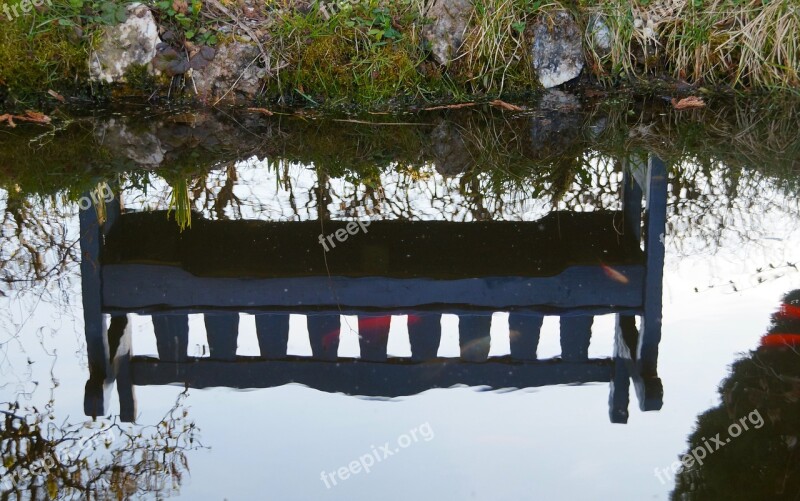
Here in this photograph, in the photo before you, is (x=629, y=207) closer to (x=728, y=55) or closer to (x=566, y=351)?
(x=566, y=351)

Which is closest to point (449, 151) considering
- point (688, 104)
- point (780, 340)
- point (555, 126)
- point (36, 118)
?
point (555, 126)

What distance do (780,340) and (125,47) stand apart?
4202 millimetres

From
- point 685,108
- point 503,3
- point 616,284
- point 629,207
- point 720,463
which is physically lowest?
point 720,463

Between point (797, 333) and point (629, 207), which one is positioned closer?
point (797, 333)

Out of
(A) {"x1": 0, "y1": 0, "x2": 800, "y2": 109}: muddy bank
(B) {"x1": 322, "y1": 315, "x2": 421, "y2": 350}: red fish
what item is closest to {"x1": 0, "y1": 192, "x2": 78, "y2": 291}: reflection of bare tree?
(B) {"x1": 322, "y1": 315, "x2": 421, "y2": 350}: red fish

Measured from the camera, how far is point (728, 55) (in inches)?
224

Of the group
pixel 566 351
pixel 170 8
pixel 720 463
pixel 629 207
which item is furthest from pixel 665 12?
pixel 720 463

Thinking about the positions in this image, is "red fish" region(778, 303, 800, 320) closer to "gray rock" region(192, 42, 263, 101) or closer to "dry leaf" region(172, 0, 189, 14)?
"gray rock" region(192, 42, 263, 101)

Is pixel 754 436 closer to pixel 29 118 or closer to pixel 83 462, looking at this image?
pixel 83 462

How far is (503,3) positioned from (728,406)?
3547 mm

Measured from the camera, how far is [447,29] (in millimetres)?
5457

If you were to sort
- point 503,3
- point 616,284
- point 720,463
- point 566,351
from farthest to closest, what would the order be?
point 503,3 → point 616,284 → point 566,351 → point 720,463

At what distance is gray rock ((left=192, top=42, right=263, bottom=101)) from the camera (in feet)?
17.9

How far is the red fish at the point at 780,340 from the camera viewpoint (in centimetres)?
278
